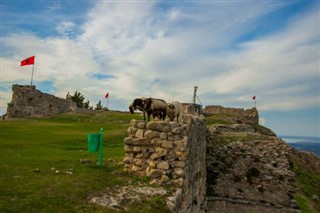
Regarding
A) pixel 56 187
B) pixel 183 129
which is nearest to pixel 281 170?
pixel 183 129

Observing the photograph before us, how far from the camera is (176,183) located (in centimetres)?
1071

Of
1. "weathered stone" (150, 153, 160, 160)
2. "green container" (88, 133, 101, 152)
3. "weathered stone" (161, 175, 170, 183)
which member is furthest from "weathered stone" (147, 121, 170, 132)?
"green container" (88, 133, 101, 152)

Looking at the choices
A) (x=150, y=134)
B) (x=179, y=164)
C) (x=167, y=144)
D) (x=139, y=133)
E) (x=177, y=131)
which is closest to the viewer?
(x=179, y=164)

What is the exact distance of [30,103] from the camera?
49750mm

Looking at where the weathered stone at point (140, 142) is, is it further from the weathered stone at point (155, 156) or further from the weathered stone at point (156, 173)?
the weathered stone at point (156, 173)

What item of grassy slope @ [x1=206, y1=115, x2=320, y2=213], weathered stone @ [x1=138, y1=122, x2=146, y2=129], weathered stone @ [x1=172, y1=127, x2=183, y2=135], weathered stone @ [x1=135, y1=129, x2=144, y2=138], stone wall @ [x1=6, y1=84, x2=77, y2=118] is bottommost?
grassy slope @ [x1=206, y1=115, x2=320, y2=213]

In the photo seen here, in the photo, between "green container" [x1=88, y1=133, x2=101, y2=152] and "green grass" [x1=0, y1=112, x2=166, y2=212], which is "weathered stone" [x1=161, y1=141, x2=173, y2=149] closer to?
"green grass" [x1=0, y1=112, x2=166, y2=212]

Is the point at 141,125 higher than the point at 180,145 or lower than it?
higher

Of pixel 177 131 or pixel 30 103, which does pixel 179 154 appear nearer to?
pixel 177 131

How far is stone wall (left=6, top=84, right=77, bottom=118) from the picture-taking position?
48.2 meters

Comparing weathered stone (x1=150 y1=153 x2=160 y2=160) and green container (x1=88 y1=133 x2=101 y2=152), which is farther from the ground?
green container (x1=88 y1=133 x2=101 y2=152)

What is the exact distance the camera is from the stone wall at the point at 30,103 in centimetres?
4819

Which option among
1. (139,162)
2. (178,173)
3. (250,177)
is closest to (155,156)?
(139,162)

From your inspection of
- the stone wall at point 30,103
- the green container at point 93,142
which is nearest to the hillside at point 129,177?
the green container at point 93,142
